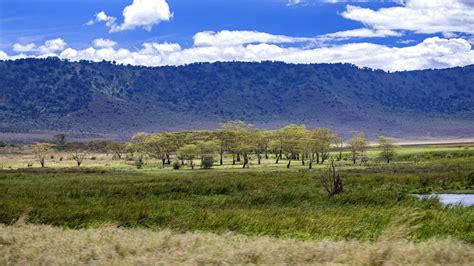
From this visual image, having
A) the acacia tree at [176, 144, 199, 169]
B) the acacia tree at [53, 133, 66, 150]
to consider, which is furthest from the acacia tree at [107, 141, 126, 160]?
the acacia tree at [176, 144, 199, 169]

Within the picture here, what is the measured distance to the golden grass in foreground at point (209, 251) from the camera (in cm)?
1302

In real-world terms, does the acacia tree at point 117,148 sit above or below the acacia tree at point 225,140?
below

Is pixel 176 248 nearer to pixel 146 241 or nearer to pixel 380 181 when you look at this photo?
pixel 146 241

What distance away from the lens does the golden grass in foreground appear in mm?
13016

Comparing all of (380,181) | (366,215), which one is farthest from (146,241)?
(380,181)

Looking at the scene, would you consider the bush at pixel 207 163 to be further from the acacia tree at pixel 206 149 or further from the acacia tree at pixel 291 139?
the acacia tree at pixel 291 139

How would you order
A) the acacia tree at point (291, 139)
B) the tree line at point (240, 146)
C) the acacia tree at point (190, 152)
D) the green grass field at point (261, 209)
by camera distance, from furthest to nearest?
the acacia tree at point (291, 139)
the tree line at point (240, 146)
the acacia tree at point (190, 152)
the green grass field at point (261, 209)

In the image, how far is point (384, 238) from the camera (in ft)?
46.6

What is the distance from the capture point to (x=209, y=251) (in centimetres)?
1393

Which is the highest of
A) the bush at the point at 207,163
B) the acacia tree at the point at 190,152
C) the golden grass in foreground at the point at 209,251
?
the golden grass in foreground at the point at 209,251

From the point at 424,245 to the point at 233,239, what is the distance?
4.63 m

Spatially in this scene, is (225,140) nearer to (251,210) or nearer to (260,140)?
(260,140)

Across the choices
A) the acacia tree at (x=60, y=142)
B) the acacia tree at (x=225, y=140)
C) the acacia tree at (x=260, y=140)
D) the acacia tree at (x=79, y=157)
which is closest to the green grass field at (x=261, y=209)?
the acacia tree at (x=79, y=157)

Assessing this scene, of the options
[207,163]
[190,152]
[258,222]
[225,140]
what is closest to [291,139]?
[225,140]
